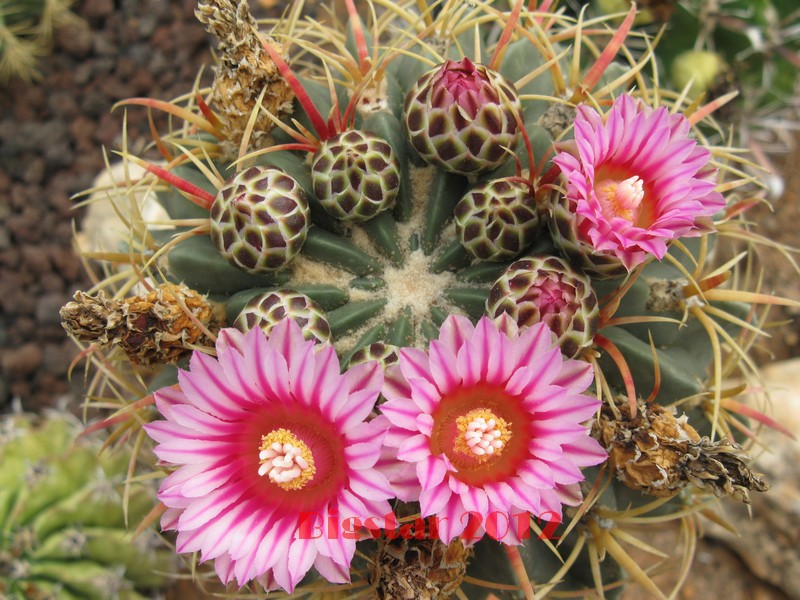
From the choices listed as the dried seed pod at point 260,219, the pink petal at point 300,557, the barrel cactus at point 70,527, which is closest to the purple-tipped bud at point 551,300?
the dried seed pod at point 260,219

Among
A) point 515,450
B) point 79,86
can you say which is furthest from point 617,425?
point 79,86

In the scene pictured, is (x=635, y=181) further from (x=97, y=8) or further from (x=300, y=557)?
(x=97, y=8)

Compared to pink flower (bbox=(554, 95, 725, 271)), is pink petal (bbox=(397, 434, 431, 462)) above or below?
below

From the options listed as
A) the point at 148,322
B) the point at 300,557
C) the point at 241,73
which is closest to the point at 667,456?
the point at 300,557

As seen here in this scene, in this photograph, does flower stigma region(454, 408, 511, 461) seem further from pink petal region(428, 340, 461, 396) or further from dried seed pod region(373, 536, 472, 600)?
dried seed pod region(373, 536, 472, 600)

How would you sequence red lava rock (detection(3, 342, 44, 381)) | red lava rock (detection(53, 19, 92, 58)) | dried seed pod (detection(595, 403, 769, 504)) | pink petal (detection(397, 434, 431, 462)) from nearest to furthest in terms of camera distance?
pink petal (detection(397, 434, 431, 462))
dried seed pod (detection(595, 403, 769, 504))
red lava rock (detection(3, 342, 44, 381))
red lava rock (detection(53, 19, 92, 58))

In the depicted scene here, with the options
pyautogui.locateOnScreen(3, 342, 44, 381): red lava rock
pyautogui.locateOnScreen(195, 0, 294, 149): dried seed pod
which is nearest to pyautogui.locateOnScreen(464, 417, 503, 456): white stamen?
pyautogui.locateOnScreen(195, 0, 294, 149): dried seed pod

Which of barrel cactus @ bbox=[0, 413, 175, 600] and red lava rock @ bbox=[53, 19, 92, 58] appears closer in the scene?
barrel cactus @ bbox=[0, 413, 175, 600]

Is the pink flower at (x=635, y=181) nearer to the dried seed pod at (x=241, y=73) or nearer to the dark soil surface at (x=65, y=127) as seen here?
the dried seed pod at (x=241, y=73)
